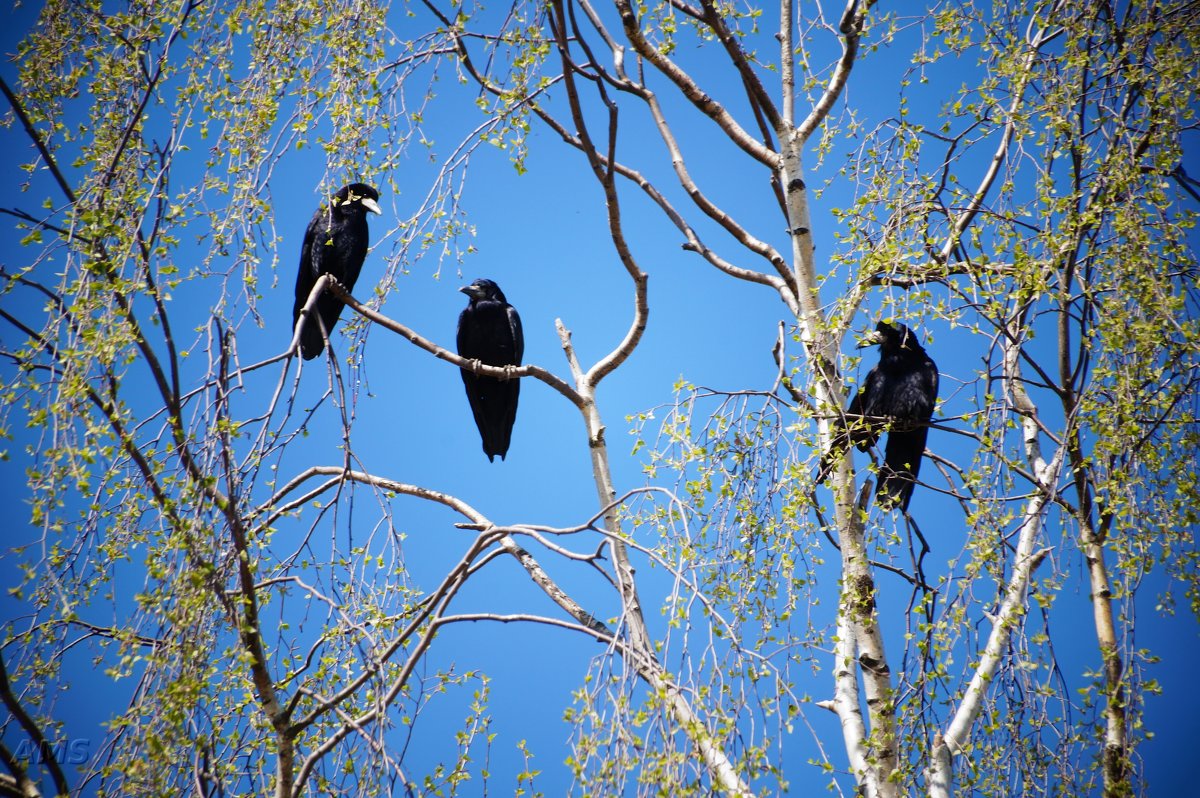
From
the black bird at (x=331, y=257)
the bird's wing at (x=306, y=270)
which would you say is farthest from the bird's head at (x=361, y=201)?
the bird's wing at (x=306, y=270)

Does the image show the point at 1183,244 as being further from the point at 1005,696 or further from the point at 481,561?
the point at 481,561

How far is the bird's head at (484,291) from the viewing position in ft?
16.9

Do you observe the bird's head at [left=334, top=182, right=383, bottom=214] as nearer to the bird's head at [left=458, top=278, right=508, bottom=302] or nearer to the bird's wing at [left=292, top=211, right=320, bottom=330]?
the bird's wing at [left=292, top=211, right=320, bottom=330]

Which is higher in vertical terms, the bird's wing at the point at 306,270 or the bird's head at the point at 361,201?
the bird's head at the point at 361,201

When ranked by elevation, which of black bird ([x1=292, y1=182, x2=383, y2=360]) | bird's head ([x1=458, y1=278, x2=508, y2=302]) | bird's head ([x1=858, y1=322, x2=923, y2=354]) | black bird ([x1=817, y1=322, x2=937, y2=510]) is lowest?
→ black bird ([x1=817, y1=322, x2=937, y2=510])

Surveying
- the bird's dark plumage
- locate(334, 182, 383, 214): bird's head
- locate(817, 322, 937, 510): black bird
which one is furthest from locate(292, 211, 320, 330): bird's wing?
locate(817, 322, 937, 510): black bird

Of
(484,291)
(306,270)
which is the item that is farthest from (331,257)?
(484,291)

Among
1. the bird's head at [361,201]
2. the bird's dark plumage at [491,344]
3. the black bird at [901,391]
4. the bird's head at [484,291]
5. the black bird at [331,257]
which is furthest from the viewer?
the bird's head at [484,291]

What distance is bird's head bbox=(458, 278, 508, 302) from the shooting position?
5140 millimetres

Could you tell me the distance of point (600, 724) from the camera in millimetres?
1704

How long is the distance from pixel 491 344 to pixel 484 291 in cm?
30

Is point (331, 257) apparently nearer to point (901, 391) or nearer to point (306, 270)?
point (306, 270)

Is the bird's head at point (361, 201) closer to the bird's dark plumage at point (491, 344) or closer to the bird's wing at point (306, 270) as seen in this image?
the bird's wing at point (306, 270)

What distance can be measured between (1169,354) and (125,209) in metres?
2.51
